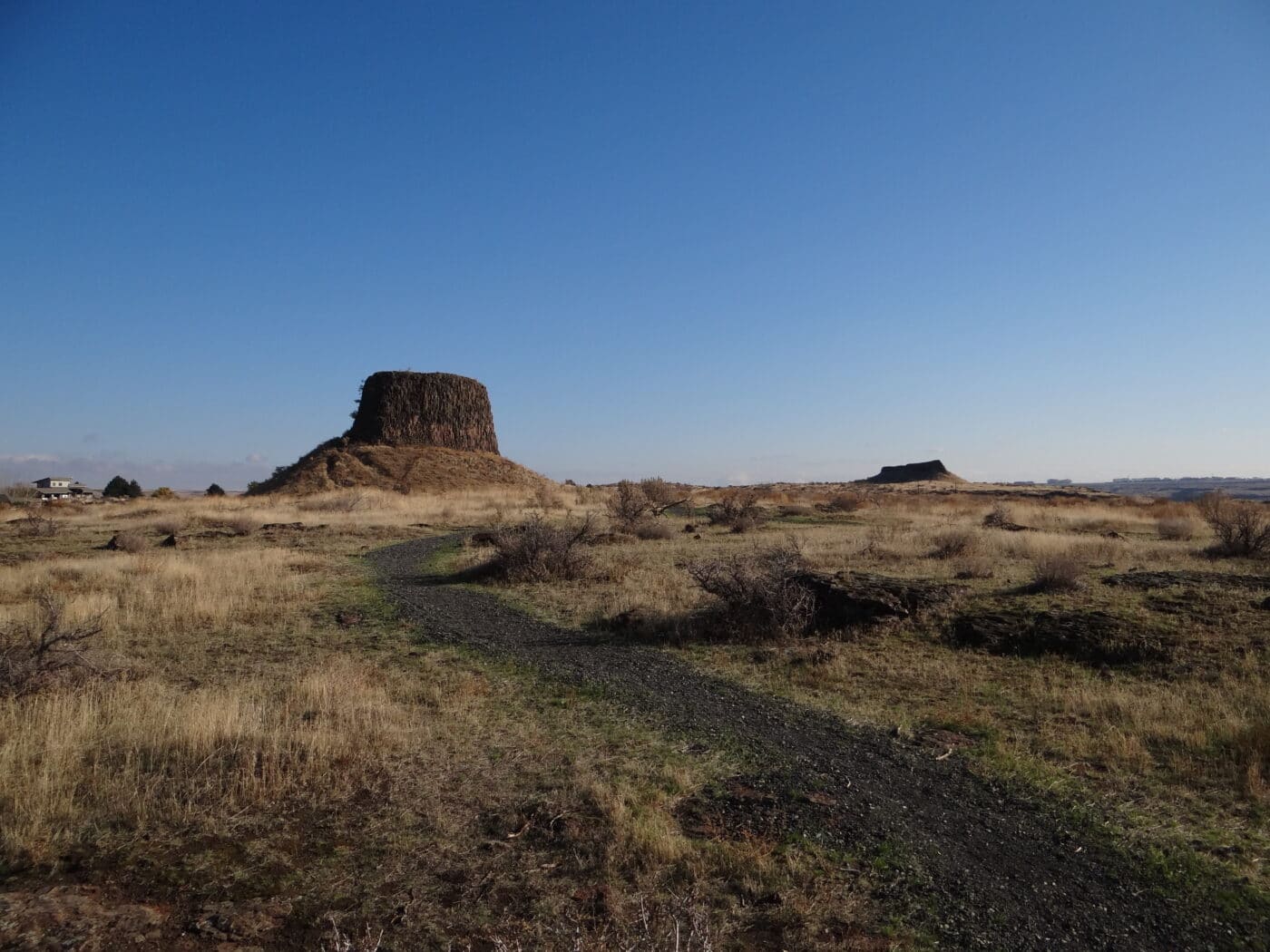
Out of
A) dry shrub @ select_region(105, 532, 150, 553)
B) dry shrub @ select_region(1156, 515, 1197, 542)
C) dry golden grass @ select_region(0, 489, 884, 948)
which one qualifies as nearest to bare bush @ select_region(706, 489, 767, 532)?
dry shrub @ select_region(1156, 515, 1197, 542)

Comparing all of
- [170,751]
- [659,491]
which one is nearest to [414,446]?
[659,491]

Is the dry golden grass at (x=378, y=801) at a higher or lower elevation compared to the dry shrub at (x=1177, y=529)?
lower

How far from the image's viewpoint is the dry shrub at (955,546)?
1780cm

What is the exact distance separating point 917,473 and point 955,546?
309ft

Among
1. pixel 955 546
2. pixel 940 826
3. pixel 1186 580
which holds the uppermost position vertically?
pixel 955 546

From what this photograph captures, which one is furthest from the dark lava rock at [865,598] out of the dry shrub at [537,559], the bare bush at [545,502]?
the bare bush at [545,502]

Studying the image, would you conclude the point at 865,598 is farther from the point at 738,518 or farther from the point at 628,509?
the point at 738,518

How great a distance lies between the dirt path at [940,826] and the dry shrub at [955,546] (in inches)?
449

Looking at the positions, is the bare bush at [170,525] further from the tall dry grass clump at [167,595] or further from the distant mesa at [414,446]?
the distant mesa at [414,446]

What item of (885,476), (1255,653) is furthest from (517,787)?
(885,476)

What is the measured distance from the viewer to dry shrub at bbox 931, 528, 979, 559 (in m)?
17.8

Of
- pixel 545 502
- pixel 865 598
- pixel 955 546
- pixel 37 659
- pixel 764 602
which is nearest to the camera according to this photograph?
pixel 37 659

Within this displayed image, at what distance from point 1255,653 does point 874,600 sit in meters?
4.49

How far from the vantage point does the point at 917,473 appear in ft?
348
